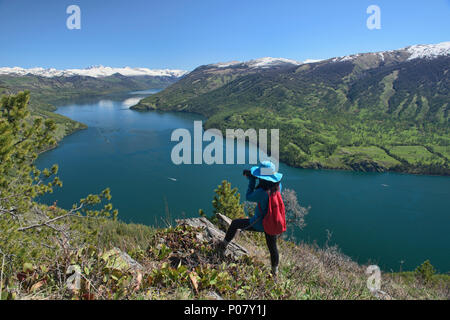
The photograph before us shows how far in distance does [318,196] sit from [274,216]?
4923 centimetres

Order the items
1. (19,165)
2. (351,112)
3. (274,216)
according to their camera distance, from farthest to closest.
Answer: (351,112)
(19,165)
(274,216)

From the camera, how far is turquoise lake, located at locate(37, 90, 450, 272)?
35344mm

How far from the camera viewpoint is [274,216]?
376 cm

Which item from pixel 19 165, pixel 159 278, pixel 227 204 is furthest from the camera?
pixel 227 204

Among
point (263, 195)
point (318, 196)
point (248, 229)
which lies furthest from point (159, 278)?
point (318, 196)

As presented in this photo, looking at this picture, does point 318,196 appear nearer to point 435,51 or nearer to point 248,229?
point 248,229

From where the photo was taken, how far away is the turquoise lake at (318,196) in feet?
116

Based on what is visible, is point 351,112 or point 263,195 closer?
point 263,195

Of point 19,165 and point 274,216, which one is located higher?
point 19,165

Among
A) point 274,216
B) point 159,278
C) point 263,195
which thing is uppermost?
point 263,195

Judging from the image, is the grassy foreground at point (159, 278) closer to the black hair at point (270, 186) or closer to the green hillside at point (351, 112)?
the black hair at point (270, 186)

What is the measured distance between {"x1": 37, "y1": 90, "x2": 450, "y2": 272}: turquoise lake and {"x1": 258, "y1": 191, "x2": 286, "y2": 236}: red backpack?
67.0ft

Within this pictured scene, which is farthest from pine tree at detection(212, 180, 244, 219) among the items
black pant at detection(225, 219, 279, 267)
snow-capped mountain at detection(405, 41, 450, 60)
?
snow-capped mountain at detection(405, 41, 450, 60)

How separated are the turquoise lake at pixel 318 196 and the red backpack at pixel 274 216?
2041 centimetres
